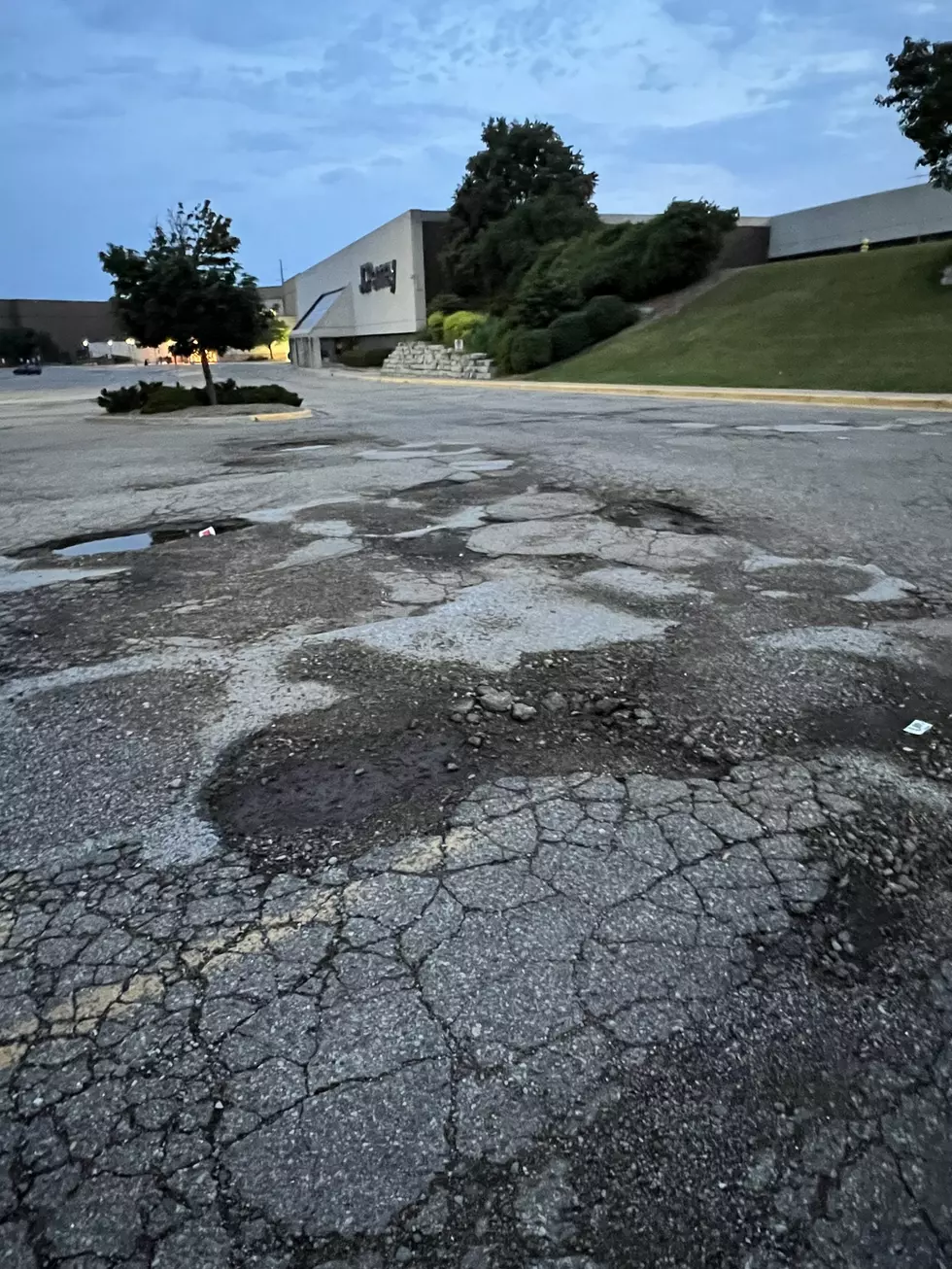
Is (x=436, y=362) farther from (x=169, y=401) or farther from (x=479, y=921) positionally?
(x=479, y=921)

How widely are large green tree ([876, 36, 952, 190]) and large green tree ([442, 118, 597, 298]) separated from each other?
21559 millimetres

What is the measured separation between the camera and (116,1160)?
182 centimetres

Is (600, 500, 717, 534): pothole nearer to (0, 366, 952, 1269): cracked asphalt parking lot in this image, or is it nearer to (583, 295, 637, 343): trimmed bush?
(0, 366, 952, 1269): cracked asphalt parking lot

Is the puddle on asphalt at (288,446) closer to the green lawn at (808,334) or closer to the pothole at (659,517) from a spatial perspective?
the pothole at (659,517)

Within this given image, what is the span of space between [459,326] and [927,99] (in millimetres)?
23480

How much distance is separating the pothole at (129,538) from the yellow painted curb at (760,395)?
14.4 m

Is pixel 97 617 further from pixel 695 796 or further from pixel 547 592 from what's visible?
pixel 695 796

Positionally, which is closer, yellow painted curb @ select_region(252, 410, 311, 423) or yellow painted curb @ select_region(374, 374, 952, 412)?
yellow painted curb @ select_region(374, 374, 952, 412)

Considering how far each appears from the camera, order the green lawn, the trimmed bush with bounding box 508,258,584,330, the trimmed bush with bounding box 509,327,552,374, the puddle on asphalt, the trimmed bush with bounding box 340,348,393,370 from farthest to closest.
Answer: the trimmed bush with bounding box 340,348,393,370 < the trimmed bush with bounding box 508,258,584,330 < the trimmed bush with bounding box 509,327,552,374 < the green lawn < the puddle on asphalt

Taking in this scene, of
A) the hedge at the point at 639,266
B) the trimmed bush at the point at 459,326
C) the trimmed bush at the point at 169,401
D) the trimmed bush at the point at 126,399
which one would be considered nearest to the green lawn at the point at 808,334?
Answer: the hedge at the point at 639,266

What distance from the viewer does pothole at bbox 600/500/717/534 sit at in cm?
707

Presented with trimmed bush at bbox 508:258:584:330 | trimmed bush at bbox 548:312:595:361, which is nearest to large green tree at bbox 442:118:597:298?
trimmed bush at bbox 508:258:584:330

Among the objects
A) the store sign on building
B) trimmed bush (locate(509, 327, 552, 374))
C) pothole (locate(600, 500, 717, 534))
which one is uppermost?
the store sign on building

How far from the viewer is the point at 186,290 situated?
21.7 meters
